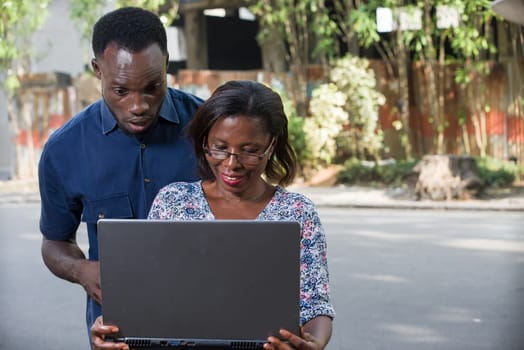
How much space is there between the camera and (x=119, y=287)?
7.86 feet

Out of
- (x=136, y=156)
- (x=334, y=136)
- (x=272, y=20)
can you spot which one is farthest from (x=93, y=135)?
(x=272, y=20)

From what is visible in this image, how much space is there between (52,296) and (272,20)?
430 inches

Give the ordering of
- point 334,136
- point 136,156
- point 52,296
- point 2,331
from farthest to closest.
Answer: point 334,136
point 52,296
point 2,331
point 136,156

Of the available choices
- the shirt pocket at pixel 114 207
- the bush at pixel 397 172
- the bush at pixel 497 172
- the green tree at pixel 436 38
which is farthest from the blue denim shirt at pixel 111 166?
the green tree at pixel 436 38

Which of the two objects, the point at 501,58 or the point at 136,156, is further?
the point at 501,58

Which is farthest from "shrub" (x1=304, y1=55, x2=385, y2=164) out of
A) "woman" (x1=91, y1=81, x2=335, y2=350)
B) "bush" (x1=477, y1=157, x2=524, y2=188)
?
"woman" (x1=91, y1=81, x2=335, y2=350)

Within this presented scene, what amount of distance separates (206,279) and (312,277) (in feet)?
1.72

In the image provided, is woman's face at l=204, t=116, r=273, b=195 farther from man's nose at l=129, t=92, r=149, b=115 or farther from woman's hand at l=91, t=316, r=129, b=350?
woman's hand at l=91, t=316, r=129, b=350

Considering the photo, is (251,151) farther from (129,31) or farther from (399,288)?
(399,288)

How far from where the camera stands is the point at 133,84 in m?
3.00

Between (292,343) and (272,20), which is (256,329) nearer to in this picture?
(292,343)

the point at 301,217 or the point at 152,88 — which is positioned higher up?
the point at 152,88

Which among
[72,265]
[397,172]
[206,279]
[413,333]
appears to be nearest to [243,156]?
[206,279]

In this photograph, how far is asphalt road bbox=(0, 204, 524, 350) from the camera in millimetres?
6623
